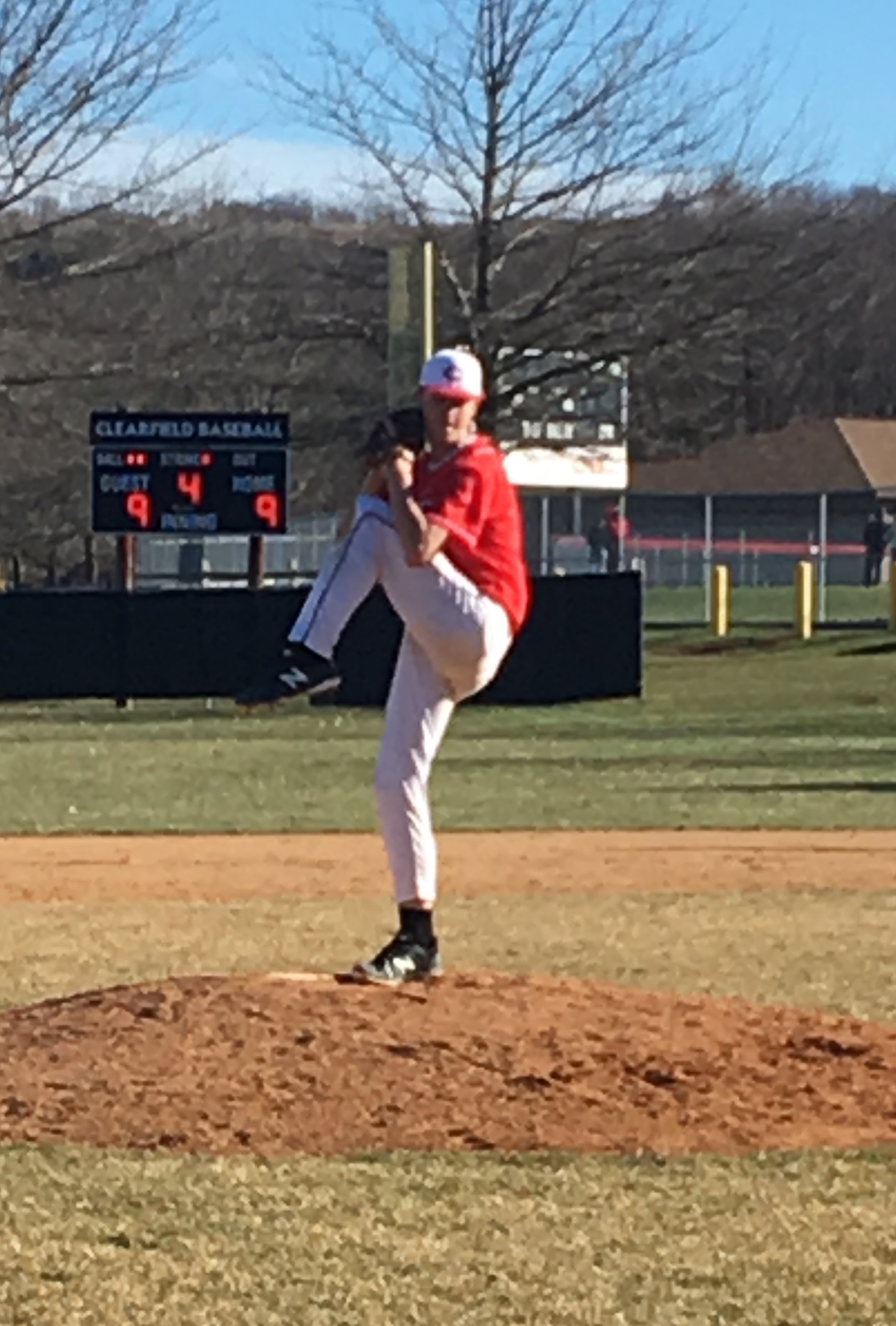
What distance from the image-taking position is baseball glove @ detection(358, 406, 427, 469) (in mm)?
6992

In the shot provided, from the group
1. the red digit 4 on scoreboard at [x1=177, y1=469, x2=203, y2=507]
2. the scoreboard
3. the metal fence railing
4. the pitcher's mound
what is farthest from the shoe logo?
the metal fence railing

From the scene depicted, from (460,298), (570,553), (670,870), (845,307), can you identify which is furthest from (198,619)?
(845,307)

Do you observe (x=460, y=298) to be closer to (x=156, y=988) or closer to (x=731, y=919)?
(x=731, y=919)

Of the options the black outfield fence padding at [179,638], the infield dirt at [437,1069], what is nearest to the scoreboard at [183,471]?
the black outfield fence padding at [179,638]

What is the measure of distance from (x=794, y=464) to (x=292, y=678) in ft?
212

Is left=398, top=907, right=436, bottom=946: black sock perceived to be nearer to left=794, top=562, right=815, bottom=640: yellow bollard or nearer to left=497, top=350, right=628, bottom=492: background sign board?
left=497, top=350, right=628, bottom=492: background sign board

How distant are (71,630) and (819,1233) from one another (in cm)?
2243

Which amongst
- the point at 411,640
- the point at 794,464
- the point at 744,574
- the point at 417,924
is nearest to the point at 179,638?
the point at 417,924

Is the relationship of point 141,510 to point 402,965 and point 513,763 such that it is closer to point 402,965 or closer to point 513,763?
point 513,763

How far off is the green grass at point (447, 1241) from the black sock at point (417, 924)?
68.1 inches

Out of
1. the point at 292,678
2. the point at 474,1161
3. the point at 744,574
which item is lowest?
the point at 744,574

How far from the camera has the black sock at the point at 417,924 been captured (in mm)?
7465

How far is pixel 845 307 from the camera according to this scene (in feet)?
254

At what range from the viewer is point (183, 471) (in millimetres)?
26891
